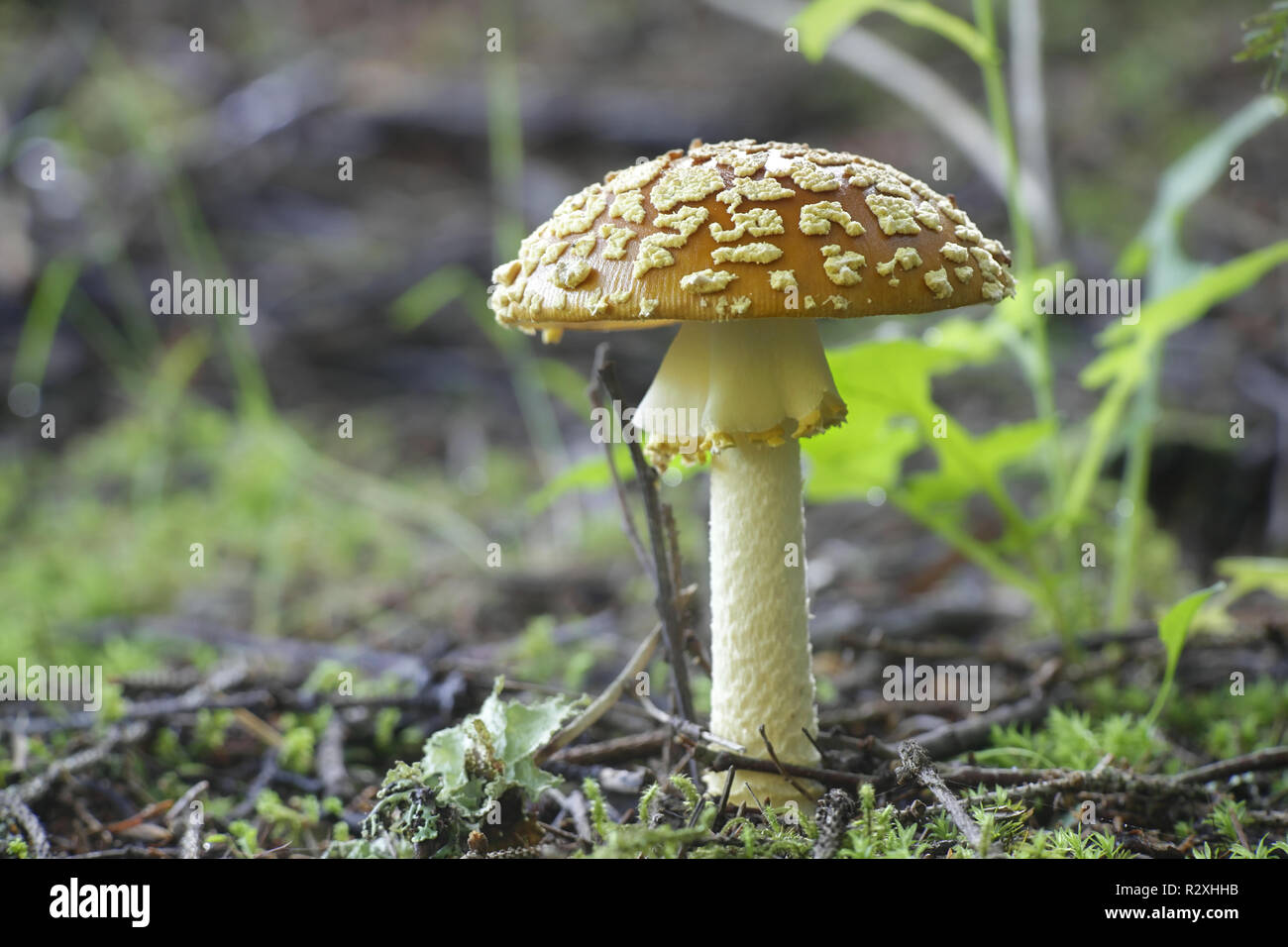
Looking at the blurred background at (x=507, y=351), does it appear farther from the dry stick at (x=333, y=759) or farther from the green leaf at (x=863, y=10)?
the dry stick at (x=333, y=759)

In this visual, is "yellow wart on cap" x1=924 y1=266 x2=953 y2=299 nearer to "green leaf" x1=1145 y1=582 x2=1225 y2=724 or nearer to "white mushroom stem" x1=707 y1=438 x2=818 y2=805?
"white mushroom stem" x1=707 y1=438 x2=818 y2=805

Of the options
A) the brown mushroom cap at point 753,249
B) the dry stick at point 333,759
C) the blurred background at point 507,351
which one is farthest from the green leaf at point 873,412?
the dry stick at point 333,759

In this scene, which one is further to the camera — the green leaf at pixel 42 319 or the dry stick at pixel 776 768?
the green leaf at pixel 42 319

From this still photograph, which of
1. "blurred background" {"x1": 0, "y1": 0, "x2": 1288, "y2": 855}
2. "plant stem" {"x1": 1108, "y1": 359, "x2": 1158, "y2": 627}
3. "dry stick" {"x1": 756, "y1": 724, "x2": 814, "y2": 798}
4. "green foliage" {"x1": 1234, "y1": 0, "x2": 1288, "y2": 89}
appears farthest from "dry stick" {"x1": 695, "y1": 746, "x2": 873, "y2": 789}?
"green foliage" {"x1": 1234, "y1": 0, "x2": 1288, "y2": 89}

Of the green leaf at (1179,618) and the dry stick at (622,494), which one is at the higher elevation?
the dry stick at (622,494)

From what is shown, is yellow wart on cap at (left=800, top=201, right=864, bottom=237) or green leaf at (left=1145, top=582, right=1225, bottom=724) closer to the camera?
yellow wart on cap at (left=800, top=201, right=864, bottom=237)

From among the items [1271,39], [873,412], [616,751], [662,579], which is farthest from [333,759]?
[1271,39]
